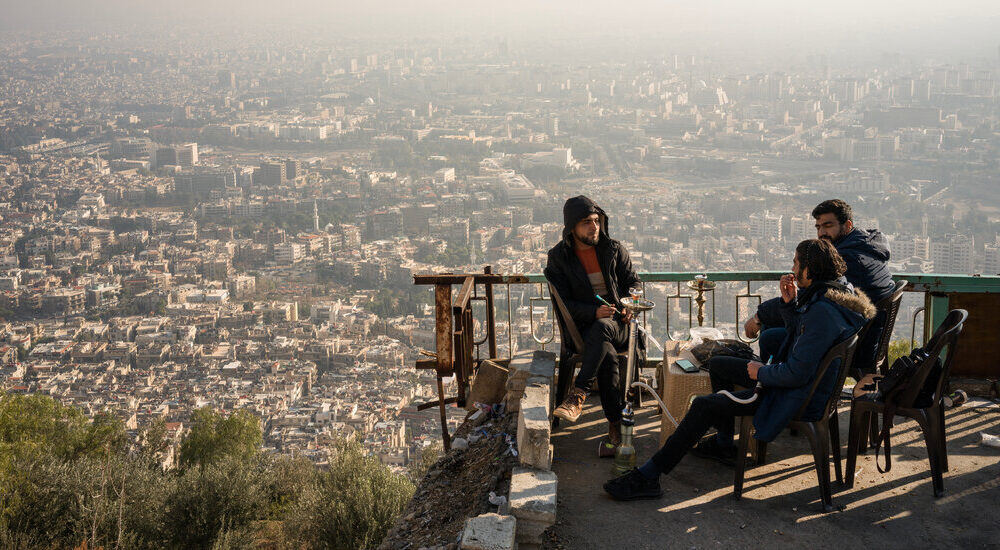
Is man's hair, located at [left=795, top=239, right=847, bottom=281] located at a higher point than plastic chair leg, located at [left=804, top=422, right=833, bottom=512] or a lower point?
higher

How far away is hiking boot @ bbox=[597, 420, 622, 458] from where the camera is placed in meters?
4.03

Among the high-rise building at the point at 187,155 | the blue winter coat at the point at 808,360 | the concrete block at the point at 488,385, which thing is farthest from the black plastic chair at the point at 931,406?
the high-rise building at the point at 187,155

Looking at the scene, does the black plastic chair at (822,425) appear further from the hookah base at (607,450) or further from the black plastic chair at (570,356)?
the black plastic chair at (570,356)

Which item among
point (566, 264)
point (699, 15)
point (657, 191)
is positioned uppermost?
point (699, 15)

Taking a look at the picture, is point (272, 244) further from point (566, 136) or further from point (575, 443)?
point (575, 443)

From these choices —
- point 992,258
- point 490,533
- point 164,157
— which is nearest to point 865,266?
point 490,533

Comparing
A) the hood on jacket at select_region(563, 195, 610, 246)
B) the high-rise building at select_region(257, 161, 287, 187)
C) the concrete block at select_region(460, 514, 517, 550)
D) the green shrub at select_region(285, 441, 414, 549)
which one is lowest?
the green shrub at select_region(285, 441, 414, 549)

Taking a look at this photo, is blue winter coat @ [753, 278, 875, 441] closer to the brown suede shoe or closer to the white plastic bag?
the white plastic bag

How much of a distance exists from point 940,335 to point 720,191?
57013 millimetres

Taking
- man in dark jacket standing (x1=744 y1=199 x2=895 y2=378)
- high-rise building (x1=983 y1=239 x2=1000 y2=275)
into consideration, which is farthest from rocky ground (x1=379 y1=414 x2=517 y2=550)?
high-rise building (x1=983 y1=239 x2=1000 y2=275)

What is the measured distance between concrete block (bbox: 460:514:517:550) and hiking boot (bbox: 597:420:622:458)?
1.05 metres

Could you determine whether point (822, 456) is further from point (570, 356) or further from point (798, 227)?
point (798, 227)

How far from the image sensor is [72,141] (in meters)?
93.2

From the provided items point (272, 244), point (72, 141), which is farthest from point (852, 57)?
point (72, 141)
